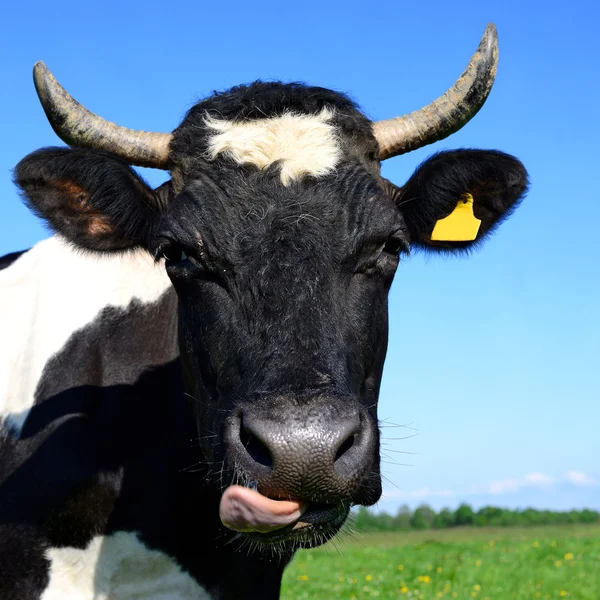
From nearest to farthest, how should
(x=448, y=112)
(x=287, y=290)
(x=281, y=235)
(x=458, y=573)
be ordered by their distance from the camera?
(x=287, y=290), (x=281, y=235), (x=448, y=112), (x=458, y=573)

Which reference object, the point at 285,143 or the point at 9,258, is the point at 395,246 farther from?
the point at 9,258

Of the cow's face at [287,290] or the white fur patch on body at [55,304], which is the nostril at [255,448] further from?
the white fur patch on body at [55,304]

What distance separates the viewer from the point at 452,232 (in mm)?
5980

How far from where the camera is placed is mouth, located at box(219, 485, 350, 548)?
400cm

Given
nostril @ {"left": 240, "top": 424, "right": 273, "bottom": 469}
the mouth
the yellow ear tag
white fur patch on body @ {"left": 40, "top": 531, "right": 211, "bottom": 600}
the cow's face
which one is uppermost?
the yellow ear tag

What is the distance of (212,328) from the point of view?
15.7 feet

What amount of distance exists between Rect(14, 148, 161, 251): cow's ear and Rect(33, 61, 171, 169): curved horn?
Result: 164mm

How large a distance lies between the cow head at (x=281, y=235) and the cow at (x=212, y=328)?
1 cm

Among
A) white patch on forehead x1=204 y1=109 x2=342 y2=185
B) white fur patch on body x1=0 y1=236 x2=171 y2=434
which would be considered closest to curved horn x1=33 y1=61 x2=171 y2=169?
white patch on forehead x1=204 y1=109 x2=342 y2=185

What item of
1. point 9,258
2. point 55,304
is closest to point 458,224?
point 55,304

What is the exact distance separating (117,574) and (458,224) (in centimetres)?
312

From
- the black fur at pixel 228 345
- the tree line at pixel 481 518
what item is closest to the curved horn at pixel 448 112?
the black fur at pixel 228 345

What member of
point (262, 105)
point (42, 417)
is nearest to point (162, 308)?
point (42, 417)

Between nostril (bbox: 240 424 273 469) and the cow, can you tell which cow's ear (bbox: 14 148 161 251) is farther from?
nostril (bbox: 240 424 273 469)
